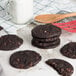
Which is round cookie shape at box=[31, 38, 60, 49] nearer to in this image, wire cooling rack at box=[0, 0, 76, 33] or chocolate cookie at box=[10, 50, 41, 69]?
chocolate cookie at box=[10, 50, 41, 69]

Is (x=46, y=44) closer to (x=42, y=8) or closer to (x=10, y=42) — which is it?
(x=10, y=42)

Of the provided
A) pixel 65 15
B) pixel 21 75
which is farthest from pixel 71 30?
pixel 21 75

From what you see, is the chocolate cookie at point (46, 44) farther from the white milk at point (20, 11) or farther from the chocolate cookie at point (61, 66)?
the white milk at point (20, 11)

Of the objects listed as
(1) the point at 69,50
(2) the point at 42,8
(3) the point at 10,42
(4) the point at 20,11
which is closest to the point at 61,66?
(1) the point at 69,50

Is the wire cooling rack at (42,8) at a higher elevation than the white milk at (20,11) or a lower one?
lower

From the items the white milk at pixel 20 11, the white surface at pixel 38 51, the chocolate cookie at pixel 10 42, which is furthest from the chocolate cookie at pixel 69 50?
the white milk at pixel 20 11

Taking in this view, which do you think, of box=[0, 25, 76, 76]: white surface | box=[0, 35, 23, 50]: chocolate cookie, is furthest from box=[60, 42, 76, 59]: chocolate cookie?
box=[0, 35, 23, 50]: chocolate cookie

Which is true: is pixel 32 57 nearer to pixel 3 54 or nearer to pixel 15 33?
pixel 3 54
